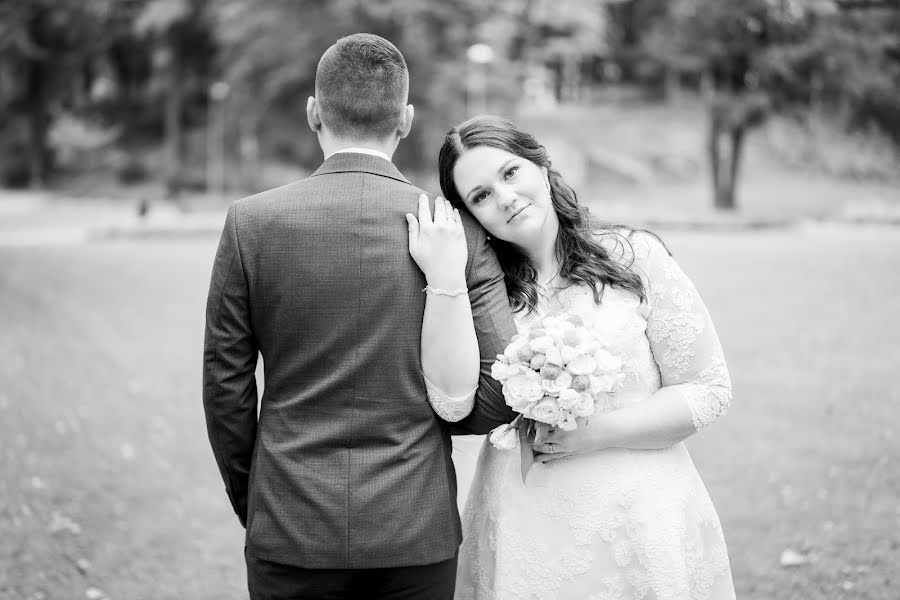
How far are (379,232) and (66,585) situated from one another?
397 centimetres

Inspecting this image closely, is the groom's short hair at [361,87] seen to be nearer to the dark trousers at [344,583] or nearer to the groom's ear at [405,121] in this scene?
the groom's ear at [405,121]

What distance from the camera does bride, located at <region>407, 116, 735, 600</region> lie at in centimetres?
300

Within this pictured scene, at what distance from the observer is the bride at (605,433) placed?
3.00 m

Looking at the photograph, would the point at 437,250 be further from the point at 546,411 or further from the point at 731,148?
the point at 731,148

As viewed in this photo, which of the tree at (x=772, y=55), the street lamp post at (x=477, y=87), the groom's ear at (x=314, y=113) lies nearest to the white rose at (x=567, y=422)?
the groom's ear at (x=314, y=113)

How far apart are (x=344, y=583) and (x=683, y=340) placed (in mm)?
1381

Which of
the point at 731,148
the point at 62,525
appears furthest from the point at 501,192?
the point at 731,148

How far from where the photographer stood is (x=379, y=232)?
8.48ft

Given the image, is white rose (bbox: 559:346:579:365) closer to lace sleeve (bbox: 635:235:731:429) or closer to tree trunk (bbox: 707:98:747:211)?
lace sleeve (bbox: 635:235:731:429)

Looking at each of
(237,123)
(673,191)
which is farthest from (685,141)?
(237,123)

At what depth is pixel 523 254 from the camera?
3.27 m

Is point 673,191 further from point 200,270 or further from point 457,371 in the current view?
point 457,371

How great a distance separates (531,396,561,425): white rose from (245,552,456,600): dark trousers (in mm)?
539

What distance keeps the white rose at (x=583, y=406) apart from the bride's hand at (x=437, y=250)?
1.58ft
